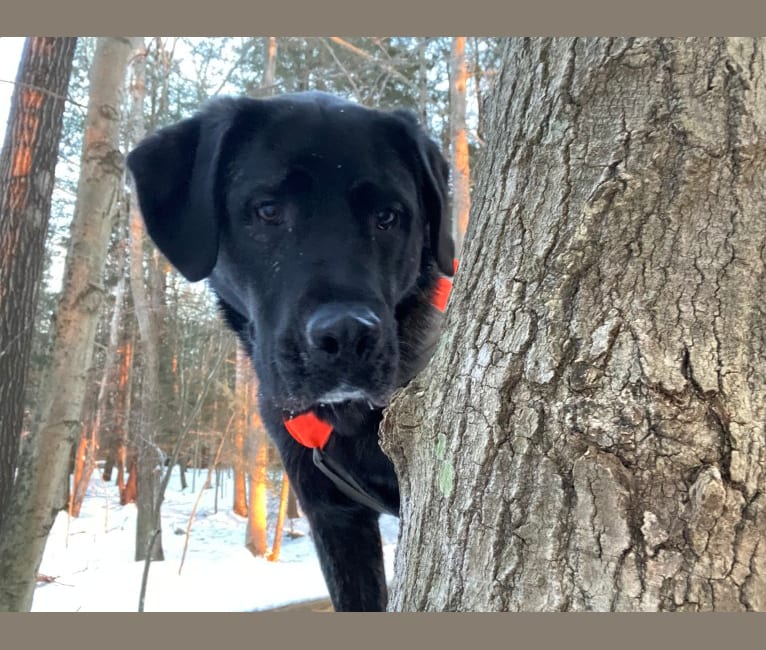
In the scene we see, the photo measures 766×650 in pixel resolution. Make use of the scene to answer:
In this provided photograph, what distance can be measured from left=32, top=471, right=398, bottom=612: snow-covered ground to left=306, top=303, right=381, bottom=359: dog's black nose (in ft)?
15.6

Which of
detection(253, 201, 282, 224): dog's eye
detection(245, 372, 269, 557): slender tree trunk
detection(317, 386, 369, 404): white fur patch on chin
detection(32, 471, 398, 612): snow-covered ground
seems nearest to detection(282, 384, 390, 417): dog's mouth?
detection(317, 386, 369, 404): white fur patch on chin

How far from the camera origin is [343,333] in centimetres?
204

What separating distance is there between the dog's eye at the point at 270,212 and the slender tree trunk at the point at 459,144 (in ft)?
23.2

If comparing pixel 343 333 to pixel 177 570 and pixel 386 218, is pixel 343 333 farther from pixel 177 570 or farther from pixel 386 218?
pixel 177 570

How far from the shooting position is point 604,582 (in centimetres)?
97

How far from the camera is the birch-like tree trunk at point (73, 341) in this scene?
17.1 feet

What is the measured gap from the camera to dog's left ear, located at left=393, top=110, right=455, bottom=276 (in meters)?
2.97

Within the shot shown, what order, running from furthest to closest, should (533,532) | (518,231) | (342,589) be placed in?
(342,589) < (518,231) < (533,532)

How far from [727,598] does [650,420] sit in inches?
10.9

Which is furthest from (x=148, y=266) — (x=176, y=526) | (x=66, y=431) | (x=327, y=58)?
(x=66, y=431)

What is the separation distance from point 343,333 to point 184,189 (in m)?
1.25

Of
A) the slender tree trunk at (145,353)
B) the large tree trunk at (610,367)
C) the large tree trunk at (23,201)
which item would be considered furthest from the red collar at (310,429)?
the slender tree trunk at (145,353)

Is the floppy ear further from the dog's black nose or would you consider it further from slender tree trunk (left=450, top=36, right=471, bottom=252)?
slender tree trunk (left=450, top=36, right=471, bottom=252)

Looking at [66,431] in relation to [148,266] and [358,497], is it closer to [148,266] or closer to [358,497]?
[358,497]
